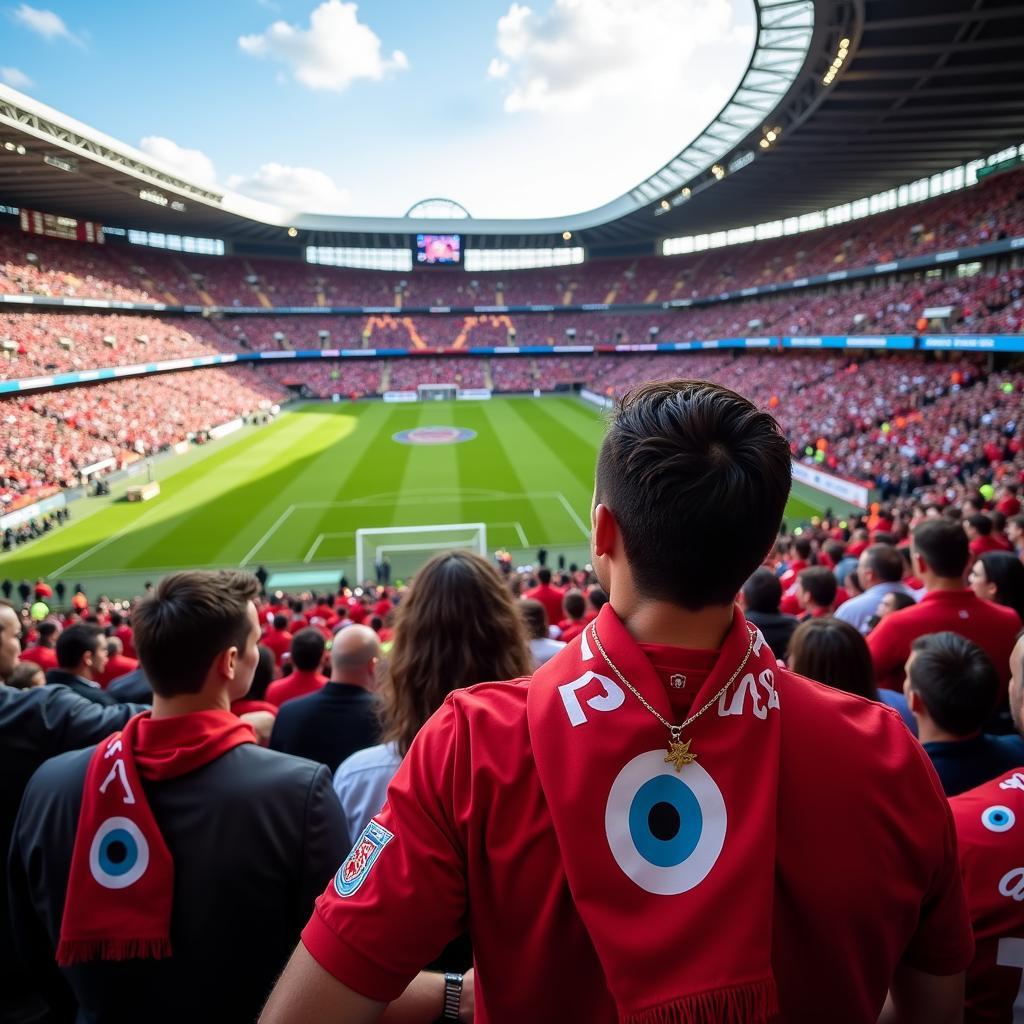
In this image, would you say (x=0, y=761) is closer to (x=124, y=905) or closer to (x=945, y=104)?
(x=124, y=905)

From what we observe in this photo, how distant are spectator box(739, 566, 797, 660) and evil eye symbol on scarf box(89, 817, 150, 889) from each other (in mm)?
4856

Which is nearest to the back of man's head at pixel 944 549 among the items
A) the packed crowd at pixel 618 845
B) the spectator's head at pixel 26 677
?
the packed crowd at pixel 618 845

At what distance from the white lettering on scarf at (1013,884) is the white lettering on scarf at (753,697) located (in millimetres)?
Answer: 1516

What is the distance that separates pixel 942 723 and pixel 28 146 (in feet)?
148

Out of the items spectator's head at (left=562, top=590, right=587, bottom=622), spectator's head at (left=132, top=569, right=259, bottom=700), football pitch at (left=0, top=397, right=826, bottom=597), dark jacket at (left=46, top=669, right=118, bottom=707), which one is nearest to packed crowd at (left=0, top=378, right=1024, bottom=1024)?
spectator's head at (left=132, top=569, right=259, bottom=700)

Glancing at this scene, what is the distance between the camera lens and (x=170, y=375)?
50.8 m

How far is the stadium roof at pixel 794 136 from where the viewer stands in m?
22.7

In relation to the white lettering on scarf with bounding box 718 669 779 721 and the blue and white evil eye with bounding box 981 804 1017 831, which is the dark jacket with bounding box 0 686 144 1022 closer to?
the white lettering on scarf with bounding box 718 669 779 721

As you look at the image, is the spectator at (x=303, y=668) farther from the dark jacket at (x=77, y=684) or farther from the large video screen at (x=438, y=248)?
the large video screen at (x=438, y=248)

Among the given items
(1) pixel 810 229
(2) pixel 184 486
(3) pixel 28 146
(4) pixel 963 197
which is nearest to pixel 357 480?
(2) pixel 184 486

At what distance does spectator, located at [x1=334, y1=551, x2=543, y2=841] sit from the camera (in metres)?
3.01

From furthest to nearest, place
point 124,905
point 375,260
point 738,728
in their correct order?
point 375,260
point 124,905
point 738,728

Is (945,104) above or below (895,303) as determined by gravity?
above

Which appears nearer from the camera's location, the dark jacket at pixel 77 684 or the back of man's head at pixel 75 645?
the dark jacket at pixel 77 684
